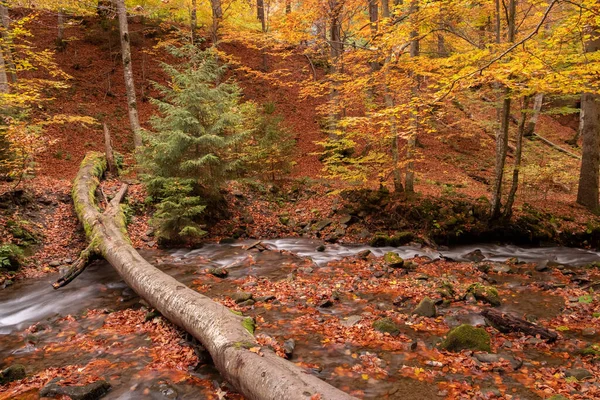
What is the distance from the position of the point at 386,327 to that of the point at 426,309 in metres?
1.14

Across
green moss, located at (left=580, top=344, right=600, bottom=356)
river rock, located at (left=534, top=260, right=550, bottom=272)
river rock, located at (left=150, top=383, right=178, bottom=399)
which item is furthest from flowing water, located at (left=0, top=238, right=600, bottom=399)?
green moss, located at (left=580, top=344, right=600, bottom=356)

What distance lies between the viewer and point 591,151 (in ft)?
40.5

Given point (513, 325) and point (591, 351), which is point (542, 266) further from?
point (591, 351)

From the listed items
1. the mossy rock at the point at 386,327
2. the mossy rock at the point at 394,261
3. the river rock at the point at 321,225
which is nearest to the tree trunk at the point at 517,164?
the mossy rock at the point at 394,261

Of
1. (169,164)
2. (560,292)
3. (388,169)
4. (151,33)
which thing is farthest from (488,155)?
(151,33)

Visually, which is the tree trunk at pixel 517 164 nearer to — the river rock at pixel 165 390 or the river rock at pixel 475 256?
the river rock at pixel 475 256

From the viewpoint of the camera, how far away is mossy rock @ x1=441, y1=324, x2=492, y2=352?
509 cm

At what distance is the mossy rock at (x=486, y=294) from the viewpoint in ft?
22.6

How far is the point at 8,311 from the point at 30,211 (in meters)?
4.74

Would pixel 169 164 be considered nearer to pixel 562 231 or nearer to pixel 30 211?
pixel 30 211

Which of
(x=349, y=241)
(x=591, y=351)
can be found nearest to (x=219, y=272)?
(x=349, y=241)

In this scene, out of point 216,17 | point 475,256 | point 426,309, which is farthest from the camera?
point 216,17

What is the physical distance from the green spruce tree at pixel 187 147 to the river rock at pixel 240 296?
368 cm

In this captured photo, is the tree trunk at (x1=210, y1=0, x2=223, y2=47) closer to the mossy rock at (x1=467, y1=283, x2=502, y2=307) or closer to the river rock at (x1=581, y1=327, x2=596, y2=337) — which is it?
the mossy rock at (x1=467, y1=283, x2=502, y2=307)
